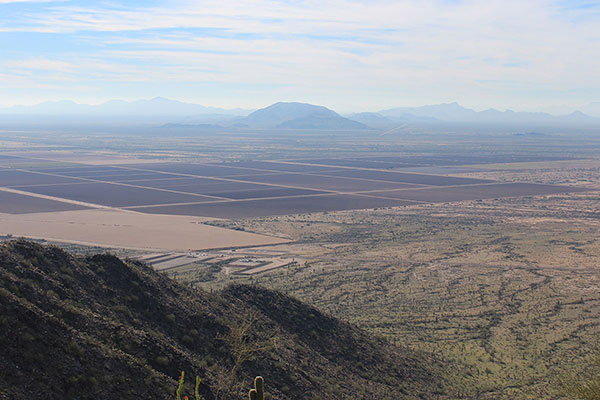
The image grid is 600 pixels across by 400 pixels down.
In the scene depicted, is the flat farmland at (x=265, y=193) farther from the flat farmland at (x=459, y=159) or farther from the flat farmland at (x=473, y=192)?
the flat farmland at (x=459, y=159)

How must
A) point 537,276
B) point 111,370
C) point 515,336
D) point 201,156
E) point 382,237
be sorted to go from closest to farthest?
1. point 111,370
2. point 515,336
3. point 537,276
4. point 382,237
5. point 201,156

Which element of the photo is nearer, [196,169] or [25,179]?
[25,179]

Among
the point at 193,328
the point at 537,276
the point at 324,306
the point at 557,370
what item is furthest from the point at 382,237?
the point at 193,328

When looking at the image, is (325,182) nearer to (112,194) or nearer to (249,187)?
(249,187)

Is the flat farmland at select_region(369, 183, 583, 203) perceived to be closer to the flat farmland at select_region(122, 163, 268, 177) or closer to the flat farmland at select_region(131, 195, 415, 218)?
the flat farmland at select_region(131, 195, 415, 218)

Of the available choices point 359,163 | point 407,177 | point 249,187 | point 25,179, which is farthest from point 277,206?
point 359,163

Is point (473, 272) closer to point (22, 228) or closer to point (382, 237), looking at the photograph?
point (382, 237)

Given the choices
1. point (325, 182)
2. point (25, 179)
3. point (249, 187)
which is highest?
point (25, 179)
